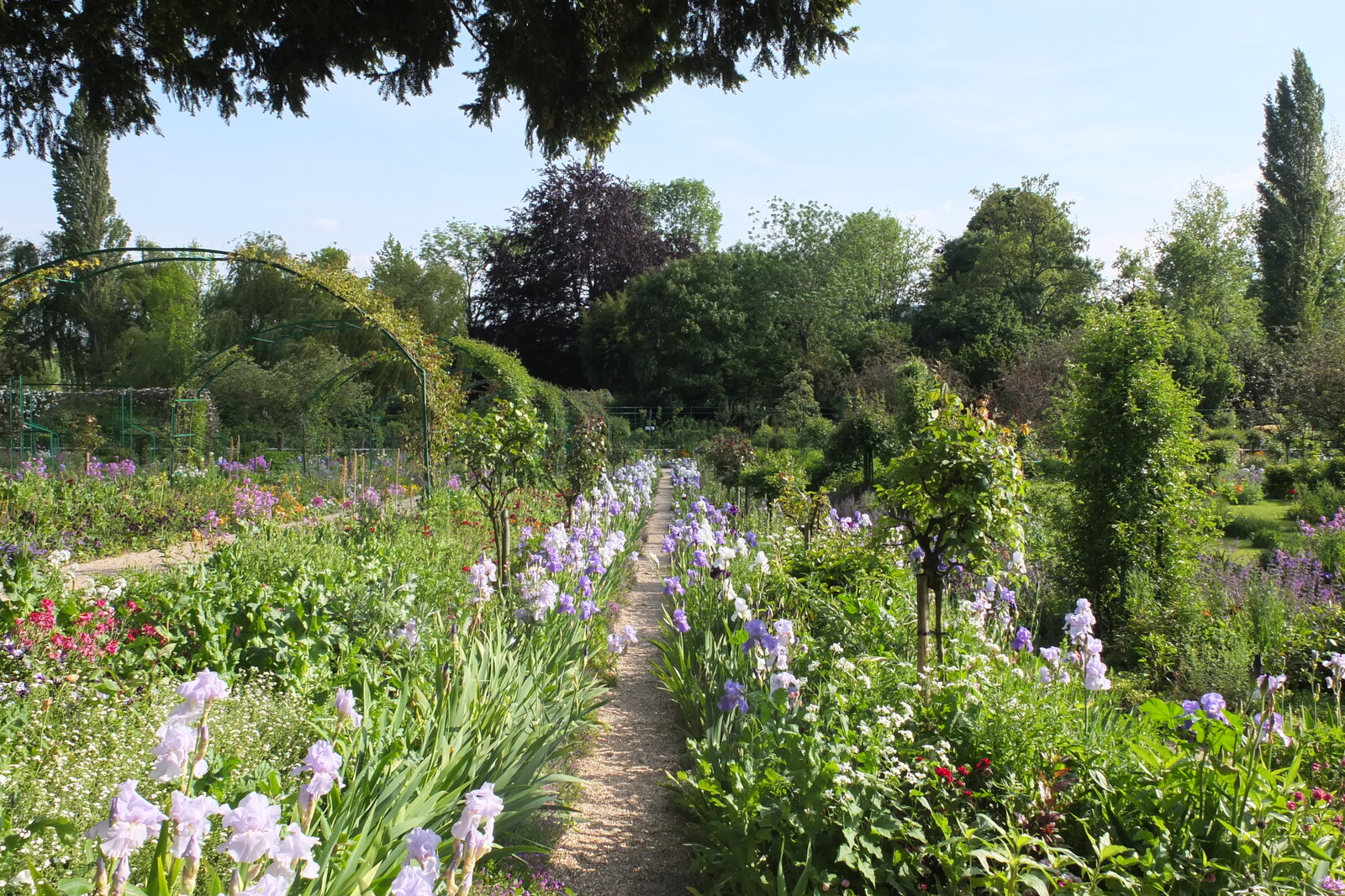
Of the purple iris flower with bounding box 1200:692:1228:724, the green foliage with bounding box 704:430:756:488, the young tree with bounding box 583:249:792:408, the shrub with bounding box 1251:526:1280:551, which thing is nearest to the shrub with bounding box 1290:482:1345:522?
the shrub with bounding box 1251:526:1280:551

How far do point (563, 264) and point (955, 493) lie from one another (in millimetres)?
27932

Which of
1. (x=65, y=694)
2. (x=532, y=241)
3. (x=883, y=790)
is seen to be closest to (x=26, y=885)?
(x=65, y=694)

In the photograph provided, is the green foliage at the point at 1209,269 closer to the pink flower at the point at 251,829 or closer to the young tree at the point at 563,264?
the young tree at the point at 563,264

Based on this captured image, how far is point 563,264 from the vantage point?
30.0 metres

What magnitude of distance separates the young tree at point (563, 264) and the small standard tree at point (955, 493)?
2658 centimetres

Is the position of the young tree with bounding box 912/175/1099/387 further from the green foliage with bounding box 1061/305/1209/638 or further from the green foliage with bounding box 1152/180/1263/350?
the green foliage with bounding box 1061/305/1209/638

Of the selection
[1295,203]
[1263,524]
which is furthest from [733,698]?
[1295,203]

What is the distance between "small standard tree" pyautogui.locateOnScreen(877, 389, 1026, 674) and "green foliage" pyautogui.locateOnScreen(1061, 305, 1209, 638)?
8.45 feet

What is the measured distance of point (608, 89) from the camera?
3.90 metres

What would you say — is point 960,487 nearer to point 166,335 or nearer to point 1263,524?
point 1263,524

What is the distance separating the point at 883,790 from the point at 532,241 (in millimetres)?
30216

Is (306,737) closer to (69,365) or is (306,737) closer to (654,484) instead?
(654,484)

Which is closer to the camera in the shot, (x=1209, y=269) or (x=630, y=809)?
(x=630, y=809)

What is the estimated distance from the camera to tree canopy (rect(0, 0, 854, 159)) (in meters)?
3.40
